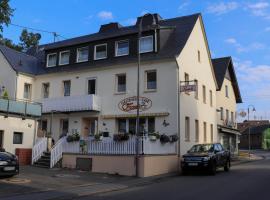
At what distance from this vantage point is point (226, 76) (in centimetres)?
4309

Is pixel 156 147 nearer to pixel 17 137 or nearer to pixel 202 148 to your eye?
pixel 202 148

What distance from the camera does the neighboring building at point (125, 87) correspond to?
84.3ft

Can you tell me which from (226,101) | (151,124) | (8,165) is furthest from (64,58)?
(226,101)

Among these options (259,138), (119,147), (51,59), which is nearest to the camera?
(119,147)

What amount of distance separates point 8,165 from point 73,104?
1178 centimetres

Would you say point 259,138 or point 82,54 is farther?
point 259,138

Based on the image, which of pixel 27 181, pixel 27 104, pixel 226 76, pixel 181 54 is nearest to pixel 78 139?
pixel 27 104

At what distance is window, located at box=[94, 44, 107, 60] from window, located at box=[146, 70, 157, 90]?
4.44 metres

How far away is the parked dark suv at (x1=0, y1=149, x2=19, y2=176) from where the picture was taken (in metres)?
17.3

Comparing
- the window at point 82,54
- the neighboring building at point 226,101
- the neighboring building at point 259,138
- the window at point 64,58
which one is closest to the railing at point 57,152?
the window at point 82,54

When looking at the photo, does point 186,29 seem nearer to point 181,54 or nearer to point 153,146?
point 181,54

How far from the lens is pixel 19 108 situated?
25422 mm

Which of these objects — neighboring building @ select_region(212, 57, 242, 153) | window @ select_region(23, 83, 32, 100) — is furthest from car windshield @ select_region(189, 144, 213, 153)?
window @ select_region(23, 83, 32, 100)

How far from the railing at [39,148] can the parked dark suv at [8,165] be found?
23.5ft
